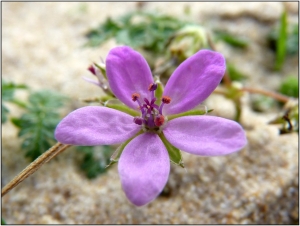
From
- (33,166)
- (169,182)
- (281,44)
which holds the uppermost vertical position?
(33,166)

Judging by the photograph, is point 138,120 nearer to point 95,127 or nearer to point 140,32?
point 95,127

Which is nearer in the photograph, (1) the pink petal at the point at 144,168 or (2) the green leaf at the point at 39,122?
(1) the pink petal at the point at 144,168

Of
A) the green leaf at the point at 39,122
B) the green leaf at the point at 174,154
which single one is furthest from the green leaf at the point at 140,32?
the green leaf at the point at 174,154

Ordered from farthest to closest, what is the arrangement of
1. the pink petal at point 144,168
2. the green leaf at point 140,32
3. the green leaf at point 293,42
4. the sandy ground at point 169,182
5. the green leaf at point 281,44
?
the green leaf at point 293,42 → the green leaf at point 281,44 → the green leaf at point 140,32 → the sandy ground at point 169,182 → the pink petal at point 144,168

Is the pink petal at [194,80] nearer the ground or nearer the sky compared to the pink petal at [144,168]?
nearer the sky

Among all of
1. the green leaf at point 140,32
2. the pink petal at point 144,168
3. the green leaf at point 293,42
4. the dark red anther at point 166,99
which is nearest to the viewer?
the pink petal at point 144,168

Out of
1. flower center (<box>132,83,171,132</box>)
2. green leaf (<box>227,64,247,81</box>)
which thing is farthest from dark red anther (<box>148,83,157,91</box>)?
green leaf (<box>227,64,247,81</box>)

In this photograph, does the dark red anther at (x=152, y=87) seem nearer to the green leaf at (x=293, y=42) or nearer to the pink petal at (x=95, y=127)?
the pink petal at (x=95, y=127)

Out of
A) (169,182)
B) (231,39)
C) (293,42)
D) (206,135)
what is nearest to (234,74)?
(231,39)
